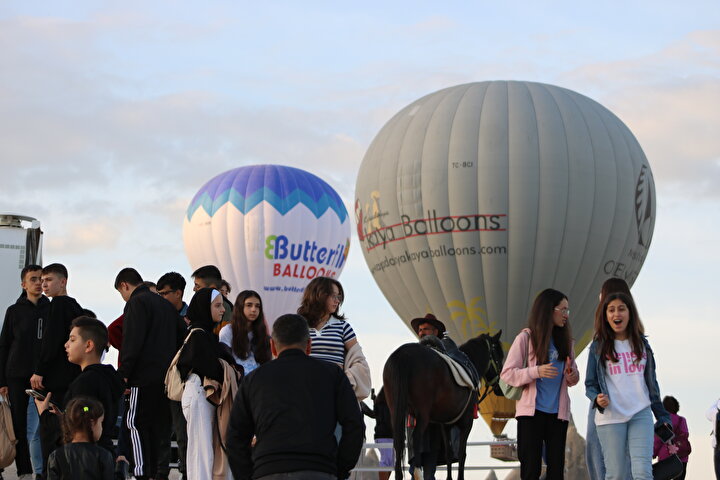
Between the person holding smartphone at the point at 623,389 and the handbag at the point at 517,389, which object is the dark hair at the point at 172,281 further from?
the person holding smartphone at the point at 623,389

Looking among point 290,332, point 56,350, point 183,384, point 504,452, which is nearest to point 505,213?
point 504,452

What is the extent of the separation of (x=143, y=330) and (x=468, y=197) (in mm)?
18997

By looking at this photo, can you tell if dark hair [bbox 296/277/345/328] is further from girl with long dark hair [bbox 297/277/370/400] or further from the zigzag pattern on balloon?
the zigzag pattern on balloon

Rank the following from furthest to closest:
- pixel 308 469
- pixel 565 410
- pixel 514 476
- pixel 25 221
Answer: pixel 514 476 → pixel 25 221 → pixel 565 410 → pixel 308 469

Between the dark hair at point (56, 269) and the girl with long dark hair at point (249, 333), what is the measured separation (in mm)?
1518

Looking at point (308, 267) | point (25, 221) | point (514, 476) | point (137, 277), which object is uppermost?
point (308, 267)

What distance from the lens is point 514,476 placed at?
23906 mm

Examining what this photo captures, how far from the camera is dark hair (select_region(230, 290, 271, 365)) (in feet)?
31.3

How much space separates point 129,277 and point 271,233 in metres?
23.2

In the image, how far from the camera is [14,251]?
14094 millimetres

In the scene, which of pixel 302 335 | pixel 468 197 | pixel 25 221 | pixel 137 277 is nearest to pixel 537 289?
pixel 468 197

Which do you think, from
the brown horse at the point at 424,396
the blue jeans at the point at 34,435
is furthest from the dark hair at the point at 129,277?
the brown horse at the point at 424,396

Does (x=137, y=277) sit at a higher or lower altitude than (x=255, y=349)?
higher

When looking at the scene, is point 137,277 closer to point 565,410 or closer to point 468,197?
point 565,410
